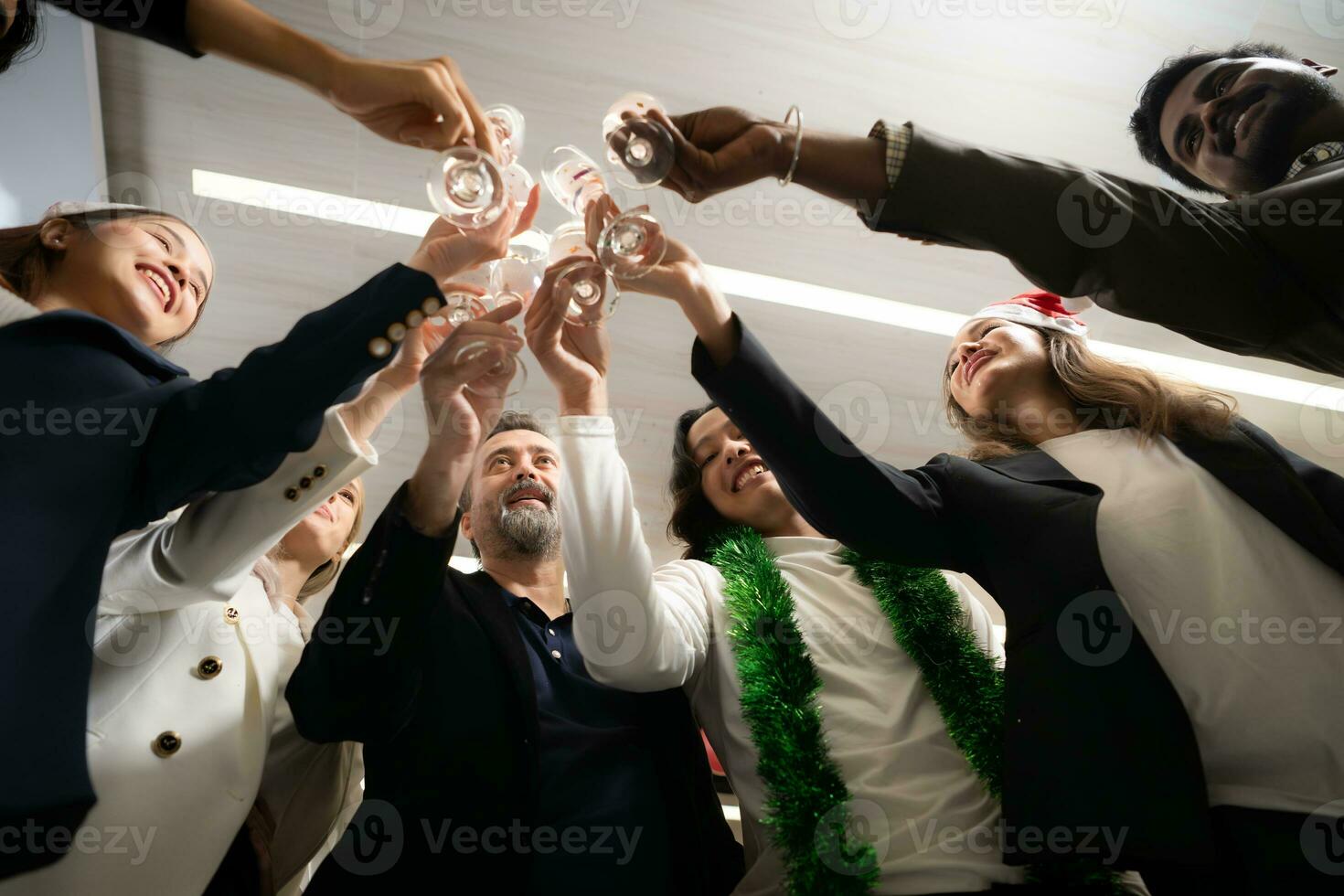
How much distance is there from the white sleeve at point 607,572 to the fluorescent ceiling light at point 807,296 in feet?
3.54

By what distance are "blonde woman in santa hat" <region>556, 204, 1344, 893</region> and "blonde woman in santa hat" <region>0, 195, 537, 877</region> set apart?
0.38 metres

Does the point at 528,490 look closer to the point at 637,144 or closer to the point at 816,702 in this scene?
the point at 816,702

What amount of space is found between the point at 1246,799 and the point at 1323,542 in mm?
371

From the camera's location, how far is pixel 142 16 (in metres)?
1.05

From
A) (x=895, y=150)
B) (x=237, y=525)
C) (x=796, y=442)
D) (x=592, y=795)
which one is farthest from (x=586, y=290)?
(x=592, y=795)

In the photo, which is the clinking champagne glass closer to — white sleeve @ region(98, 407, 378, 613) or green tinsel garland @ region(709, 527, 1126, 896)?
white sleeve @ region(98, 407, 378, 613)

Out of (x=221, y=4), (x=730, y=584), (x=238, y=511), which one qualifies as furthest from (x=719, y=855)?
(x=221, y=4)

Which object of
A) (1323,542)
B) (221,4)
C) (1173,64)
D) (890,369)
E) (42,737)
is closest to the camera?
(42,737)

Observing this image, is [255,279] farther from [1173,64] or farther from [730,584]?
[1173,64]

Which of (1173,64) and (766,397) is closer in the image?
(766,397)

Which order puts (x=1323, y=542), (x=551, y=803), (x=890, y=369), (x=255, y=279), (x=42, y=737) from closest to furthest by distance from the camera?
1. (x=42, y=737)
2. (x=1323, y=542)
3. (x=551, y=803)
4. (x=255, y=279)
5. (x=890, y=369)

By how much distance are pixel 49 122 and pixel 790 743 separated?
210 cm

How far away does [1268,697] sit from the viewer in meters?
1.17

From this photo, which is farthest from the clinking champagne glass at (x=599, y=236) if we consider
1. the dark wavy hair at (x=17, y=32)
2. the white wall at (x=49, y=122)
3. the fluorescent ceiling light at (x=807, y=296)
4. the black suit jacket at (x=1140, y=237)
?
the white wall at (x=49, y=122)
